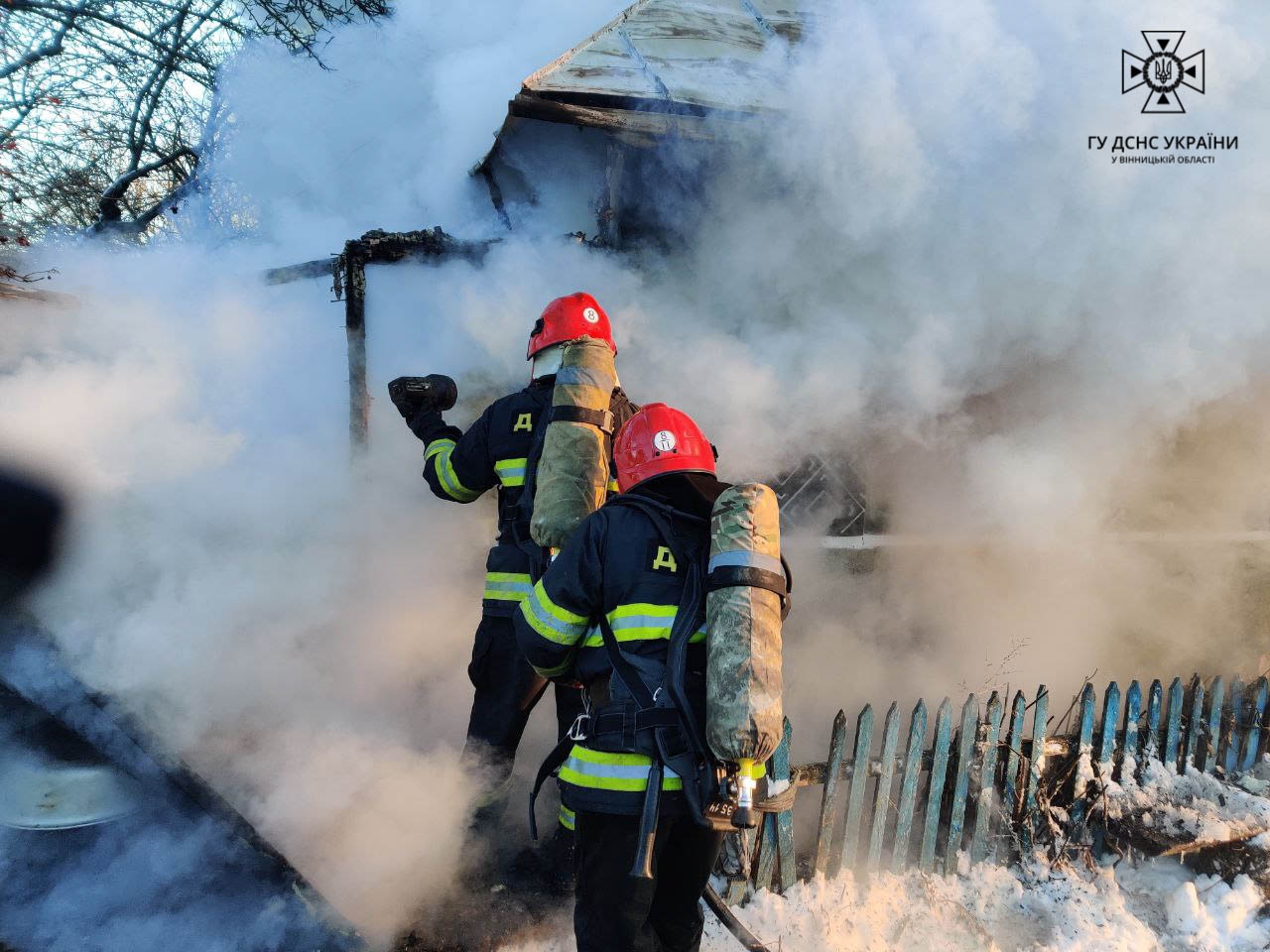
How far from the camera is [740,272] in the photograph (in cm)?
530

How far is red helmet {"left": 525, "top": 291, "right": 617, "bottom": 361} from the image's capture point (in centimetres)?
355

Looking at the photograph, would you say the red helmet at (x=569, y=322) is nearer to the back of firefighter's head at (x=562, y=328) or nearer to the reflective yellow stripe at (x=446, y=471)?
the back of firefighter's head at (x=562, y=328)

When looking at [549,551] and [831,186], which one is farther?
[831,186]

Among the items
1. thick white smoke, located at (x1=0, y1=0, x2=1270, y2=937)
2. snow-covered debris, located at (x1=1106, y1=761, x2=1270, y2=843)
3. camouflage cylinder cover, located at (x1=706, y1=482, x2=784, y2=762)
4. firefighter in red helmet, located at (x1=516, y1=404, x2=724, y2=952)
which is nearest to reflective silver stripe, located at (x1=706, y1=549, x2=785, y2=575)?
camouflage cylinder cover, located at (x1=706, y1=482, x2=784, y2=762)

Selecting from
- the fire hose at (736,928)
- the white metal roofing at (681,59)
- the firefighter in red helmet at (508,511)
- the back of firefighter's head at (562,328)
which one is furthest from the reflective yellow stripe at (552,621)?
the white metal roofing at (681,59)

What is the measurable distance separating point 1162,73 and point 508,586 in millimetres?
4998

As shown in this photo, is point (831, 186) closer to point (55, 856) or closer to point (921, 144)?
point (921, 144)

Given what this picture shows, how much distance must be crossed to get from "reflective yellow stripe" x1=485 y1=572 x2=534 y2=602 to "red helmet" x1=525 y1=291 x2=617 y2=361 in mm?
1004

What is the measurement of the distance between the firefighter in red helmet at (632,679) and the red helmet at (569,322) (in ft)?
4.21

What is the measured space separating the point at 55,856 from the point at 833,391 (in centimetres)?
462

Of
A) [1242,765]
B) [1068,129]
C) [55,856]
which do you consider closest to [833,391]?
[1068,129]

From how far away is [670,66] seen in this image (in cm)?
479

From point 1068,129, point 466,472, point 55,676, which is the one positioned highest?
point 1068,129

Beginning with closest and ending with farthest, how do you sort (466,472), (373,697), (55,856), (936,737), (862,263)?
(55,856), (466,472), (936,737), (373,697), (862,263)
